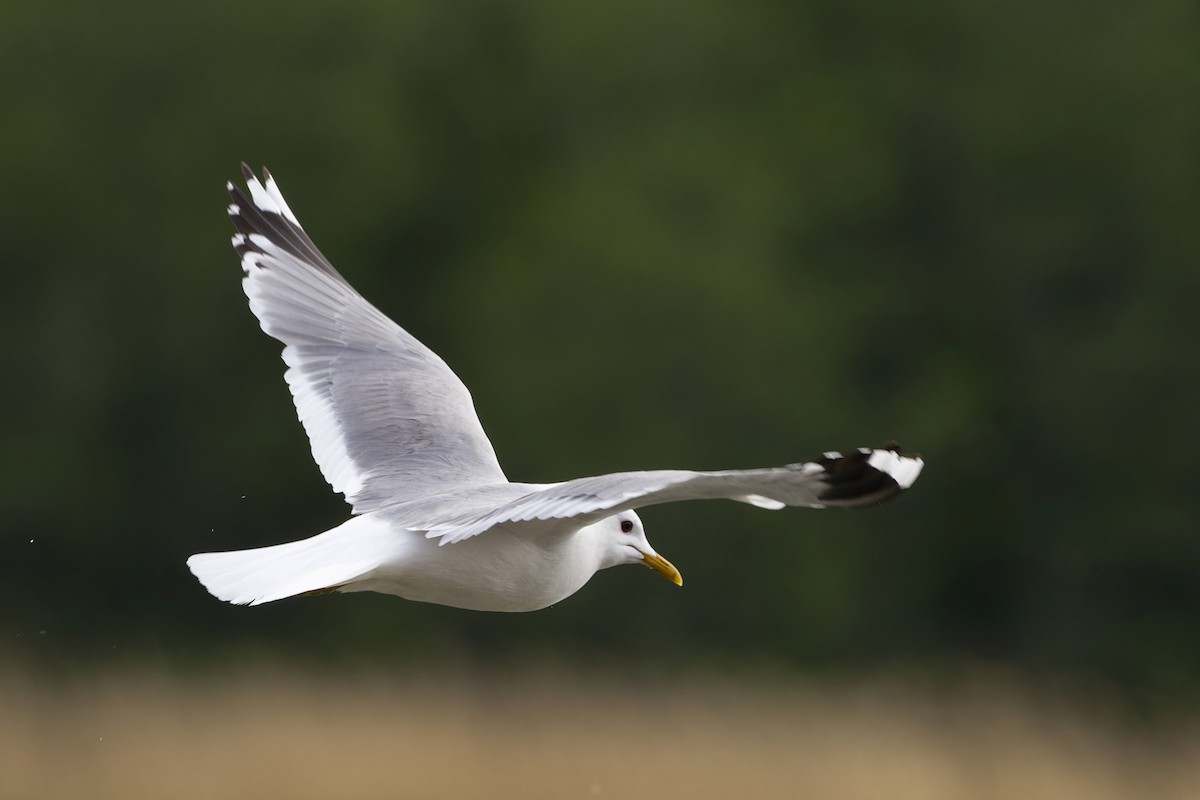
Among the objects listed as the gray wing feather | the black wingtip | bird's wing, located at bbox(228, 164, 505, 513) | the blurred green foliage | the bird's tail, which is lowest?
the bird's tail

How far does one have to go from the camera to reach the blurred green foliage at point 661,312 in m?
12.6

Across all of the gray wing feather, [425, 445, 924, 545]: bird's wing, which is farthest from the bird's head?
[425, 445, 924, 545]: bird's wing

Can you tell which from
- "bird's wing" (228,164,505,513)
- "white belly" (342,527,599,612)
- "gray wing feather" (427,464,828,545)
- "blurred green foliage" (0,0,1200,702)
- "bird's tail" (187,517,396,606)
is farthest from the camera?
"blurred green foliage" (0,0,1200,702)

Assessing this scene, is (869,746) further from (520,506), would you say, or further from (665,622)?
(520,506)

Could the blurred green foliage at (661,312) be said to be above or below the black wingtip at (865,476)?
above

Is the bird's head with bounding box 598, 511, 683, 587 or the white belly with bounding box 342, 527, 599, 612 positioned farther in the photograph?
the bird's head with bounding box 598, 511, 683, 587

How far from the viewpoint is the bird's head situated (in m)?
4.79

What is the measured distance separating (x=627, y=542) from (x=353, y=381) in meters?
1.06

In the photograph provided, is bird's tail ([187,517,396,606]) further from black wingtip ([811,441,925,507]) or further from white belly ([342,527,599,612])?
black wingtip ([811,441,925,507])

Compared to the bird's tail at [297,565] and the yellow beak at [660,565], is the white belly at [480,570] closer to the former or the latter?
the bird's tail at [297,565]

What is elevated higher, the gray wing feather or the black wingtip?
the black wingtip

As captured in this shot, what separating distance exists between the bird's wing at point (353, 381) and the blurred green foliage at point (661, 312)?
633cm

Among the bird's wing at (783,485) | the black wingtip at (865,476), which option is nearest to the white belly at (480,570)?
the bird's wing at (783,485)

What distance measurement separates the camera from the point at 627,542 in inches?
191
